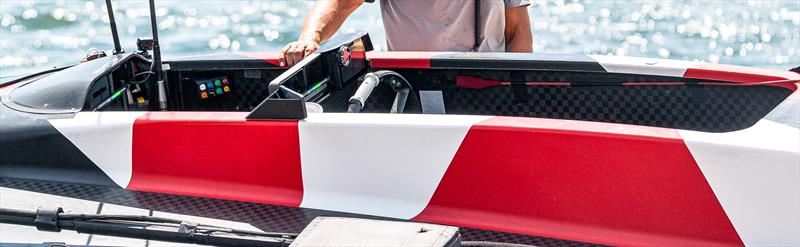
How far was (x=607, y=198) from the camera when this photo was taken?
2.22 m

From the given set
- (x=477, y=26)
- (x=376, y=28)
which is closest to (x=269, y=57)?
(x=477, y=26)

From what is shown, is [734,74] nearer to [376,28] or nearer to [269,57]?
[269,57]

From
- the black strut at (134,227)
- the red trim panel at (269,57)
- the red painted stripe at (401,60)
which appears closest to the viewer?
the black strut at (134,227)

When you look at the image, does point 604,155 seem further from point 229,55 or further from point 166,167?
point 229,55

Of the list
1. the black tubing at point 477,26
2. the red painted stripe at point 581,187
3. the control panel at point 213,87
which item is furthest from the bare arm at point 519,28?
the red painted stripe at point 581,187

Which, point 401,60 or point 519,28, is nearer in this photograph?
point 401,60

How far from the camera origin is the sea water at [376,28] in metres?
9.98

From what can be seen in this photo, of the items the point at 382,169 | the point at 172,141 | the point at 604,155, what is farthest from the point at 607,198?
the point at 172,141

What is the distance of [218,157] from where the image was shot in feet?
8.20

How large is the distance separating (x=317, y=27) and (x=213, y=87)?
1.41ft

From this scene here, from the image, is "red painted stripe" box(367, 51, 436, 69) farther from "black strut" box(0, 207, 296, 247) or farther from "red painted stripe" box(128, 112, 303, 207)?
"black strut" box(0, 207, 296, 247)

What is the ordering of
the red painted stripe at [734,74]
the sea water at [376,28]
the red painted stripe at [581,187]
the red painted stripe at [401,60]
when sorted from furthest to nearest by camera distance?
the sea water at [376,28], the red painted stripe at [401,60], the red painted stripe at [734,74], the red painted stripe at [581,187]

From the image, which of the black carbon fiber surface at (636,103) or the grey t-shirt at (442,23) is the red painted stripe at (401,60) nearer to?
the black carbon fiber surface at (636,103)

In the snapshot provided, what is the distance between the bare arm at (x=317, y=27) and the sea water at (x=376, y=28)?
6.49 metres
